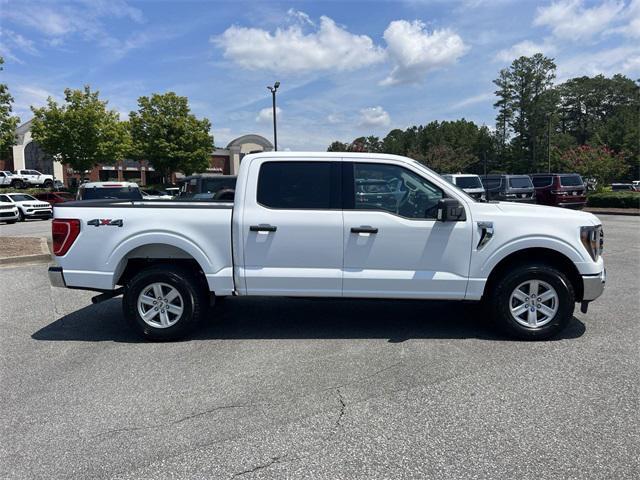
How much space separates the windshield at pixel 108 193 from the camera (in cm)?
1411

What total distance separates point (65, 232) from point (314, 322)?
2903 millimetres

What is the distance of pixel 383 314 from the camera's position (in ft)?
20.0

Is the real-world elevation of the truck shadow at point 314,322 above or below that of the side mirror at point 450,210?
below

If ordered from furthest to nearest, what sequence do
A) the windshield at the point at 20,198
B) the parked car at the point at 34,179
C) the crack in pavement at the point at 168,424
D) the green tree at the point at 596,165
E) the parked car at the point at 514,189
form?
1. the parked car at the point at 34,179
2. the green tree at the point at 596,165
3. the windshield at the point at 20,198
4. the parked car at the point at 514,189
5. the crack in pavement at the point at 168,424

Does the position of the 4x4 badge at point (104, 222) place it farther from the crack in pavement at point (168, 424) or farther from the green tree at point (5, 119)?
the green tree at point (5, 119)

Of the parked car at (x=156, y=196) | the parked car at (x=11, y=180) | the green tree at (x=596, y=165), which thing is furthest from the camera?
the parked car at (x=11, y=180)

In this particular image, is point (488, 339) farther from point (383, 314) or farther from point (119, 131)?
point (119, 131)

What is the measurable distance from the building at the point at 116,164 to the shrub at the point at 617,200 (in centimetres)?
3465

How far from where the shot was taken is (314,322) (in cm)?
582

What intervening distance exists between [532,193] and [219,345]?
63.3 feet

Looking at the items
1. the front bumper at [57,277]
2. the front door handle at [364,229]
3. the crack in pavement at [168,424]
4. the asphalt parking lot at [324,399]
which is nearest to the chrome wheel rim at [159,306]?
the asphalt parking lot at [324,399]

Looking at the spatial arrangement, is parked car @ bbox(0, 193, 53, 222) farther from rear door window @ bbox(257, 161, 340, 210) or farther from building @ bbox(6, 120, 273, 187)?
building @ bbox(6, 120, 273, 187)

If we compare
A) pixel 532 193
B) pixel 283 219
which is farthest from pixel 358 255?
pixel 532 193

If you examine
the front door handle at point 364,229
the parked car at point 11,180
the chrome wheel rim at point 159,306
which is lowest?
the chrome wheel rim at point 159,306
